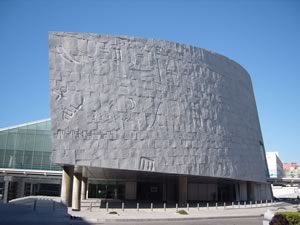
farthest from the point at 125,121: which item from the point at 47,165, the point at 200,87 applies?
the point at 47,165

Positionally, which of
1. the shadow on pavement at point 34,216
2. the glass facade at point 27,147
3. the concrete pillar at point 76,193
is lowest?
the shadow on pavement at point 34,216

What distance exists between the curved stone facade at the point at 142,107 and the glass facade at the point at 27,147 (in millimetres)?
17998

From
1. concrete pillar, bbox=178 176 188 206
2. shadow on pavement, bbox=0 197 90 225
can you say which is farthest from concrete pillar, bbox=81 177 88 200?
shadow on pavement, bbox=0 197 90 225

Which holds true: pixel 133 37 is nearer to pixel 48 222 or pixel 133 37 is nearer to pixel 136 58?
pixel 136 58

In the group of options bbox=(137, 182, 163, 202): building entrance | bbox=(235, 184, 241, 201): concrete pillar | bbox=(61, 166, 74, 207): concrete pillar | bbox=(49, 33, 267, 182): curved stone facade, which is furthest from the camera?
bbox=(137, 182, 163, 202): building entrance

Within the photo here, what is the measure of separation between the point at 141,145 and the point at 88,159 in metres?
4.84

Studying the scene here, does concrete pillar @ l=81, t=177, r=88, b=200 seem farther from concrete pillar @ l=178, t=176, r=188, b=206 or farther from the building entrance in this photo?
concrete pillar @ l=178, t=176, r=188, b=206

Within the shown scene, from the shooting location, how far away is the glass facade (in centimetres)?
4450

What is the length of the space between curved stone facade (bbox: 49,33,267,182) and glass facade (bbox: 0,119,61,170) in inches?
709

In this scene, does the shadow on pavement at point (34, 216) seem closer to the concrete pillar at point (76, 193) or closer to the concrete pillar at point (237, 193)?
the concrete pillar at point (76, 193)

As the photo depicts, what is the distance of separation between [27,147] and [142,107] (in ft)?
66.5

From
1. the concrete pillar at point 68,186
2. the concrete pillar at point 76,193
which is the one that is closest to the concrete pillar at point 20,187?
the concrete pillar at point 76,193

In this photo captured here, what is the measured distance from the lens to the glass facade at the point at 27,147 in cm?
4450

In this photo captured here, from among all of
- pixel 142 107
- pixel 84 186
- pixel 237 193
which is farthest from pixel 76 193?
pixel 237 193
